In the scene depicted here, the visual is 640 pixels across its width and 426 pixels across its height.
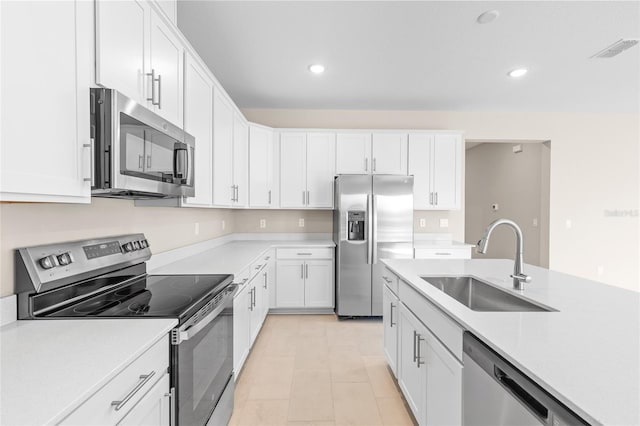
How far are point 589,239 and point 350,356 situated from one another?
4240 millimetres

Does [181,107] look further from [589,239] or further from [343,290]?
[589,239]

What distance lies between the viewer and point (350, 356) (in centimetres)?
292

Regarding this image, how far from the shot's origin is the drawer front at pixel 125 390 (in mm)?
789

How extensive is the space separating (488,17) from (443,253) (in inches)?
98.7

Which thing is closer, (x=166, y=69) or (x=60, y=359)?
(x=60, y=359)

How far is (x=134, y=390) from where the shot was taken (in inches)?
38.4

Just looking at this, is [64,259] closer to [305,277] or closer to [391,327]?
[391,327]

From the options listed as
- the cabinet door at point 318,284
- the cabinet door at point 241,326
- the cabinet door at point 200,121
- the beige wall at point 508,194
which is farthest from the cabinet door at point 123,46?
the beige wall at point 508,194

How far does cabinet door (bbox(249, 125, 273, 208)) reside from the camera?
3.91 meters

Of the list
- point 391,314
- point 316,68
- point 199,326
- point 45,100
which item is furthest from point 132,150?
point 316,68

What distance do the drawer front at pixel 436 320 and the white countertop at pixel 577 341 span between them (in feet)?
0.20

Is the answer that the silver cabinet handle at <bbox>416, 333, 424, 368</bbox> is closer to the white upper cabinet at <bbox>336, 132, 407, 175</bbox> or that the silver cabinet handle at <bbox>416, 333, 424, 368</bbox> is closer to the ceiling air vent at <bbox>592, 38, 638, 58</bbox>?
the white upper cabinet at <bbox>336, 132, 407, 175</bbox>

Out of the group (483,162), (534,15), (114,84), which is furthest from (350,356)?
(483,162)

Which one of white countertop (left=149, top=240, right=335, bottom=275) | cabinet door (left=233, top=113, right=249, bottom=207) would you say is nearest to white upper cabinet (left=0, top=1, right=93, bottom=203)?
white countertop (left=149, top=240, right=335, bottom=275)
